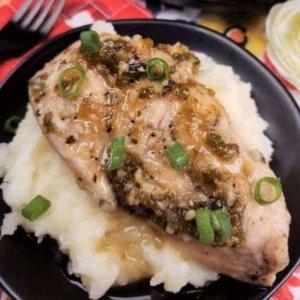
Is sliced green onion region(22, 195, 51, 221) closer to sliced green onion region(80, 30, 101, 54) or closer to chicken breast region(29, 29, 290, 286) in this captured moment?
chicken breast region(29, 29, 290, 286)

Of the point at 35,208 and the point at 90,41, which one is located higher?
the point at 90,41

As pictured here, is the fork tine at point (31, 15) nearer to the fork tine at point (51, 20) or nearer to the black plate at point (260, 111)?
the fork tine at point (51, 20)

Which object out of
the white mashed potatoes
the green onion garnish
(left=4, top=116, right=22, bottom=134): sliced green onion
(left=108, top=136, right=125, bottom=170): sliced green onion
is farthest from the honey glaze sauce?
(left=4, top=116, right=22, bottom=134): sliced green onion

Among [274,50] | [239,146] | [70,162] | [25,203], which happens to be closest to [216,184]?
[239,146]

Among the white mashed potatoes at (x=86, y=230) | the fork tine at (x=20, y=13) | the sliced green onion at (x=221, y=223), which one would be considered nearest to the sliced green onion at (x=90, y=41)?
the white mashed potatoes at (x=86, y=230)

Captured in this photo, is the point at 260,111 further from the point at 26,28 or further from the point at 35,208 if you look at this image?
the point at 26,28

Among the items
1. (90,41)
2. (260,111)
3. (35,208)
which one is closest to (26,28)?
(90,41)

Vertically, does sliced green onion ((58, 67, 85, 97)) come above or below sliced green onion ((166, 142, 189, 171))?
above
